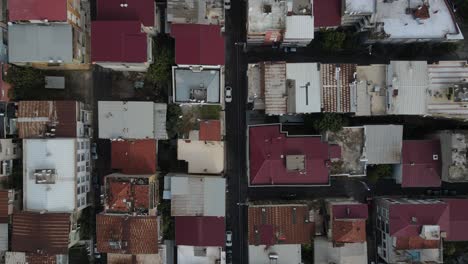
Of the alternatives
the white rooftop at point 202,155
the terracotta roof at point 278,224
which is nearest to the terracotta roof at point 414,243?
the terracotta roof at point 278,224

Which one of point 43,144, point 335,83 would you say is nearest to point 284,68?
point 335,83

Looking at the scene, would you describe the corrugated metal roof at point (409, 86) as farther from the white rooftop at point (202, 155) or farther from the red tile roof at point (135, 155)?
the red tile roof at point (135, 155)

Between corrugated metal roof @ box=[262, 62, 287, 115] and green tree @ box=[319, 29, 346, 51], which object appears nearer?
corrugated metal roof @ box=[262, 62, 287, 115]

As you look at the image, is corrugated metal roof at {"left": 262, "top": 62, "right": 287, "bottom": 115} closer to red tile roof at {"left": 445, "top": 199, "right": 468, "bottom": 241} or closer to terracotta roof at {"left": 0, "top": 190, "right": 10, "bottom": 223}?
red tile roof at {"left": 445, "top": 199, "right": 468, "bottom": 241}

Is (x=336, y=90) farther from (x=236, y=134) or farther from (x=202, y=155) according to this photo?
(x=202, y=155)

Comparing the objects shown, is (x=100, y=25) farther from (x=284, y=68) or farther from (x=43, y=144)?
(x=284, y=68)

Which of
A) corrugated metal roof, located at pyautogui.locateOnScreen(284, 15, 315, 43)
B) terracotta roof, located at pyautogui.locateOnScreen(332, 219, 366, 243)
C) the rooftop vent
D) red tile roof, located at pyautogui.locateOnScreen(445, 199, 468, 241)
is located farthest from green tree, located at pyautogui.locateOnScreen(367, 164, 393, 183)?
the rooftop vent
